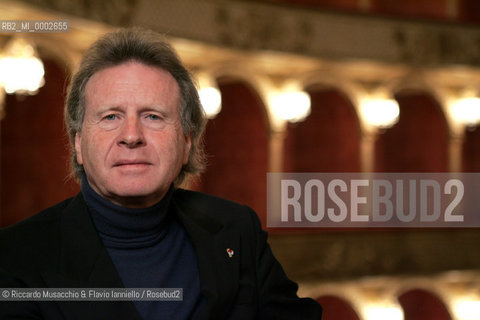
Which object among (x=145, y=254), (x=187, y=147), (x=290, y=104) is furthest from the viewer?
(x=290, y=104)

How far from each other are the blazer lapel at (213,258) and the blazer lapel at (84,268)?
0.57 ft

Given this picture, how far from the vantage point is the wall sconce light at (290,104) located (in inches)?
449

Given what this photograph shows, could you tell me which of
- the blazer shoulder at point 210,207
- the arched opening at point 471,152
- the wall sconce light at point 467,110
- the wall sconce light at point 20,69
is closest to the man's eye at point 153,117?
the blazer shoulder at point 210,207

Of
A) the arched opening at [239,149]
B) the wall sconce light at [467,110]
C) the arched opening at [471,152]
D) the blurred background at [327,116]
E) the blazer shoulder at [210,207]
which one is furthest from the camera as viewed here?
the arched opening at [471,152]

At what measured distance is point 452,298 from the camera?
39.5 ft

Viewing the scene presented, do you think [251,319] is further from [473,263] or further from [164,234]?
[473,263]

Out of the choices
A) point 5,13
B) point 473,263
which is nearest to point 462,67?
point 473,263

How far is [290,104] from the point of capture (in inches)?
450

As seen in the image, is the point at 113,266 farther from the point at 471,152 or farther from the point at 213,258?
the point at 471,152

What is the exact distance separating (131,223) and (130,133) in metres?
0.21

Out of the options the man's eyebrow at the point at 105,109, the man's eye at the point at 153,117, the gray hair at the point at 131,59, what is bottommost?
the man's eye at the point at 153,117

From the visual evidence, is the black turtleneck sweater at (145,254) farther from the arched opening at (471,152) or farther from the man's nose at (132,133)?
the arched opening at (471,152)

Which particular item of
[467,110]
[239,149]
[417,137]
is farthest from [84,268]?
[417,137]

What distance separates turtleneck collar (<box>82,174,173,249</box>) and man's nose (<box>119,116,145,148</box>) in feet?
0.53
